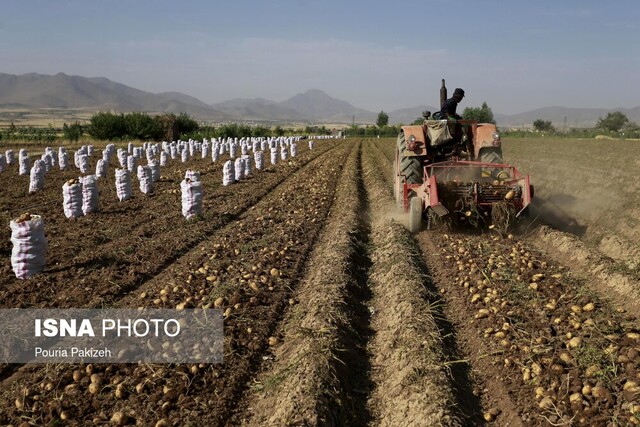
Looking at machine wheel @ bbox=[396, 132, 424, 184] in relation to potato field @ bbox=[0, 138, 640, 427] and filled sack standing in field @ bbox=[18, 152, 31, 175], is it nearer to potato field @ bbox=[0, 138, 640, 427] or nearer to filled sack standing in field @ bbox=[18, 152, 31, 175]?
potato field @ bbox=[0, 138, 640, 427]

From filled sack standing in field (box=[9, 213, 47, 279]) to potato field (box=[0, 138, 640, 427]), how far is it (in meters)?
0.21

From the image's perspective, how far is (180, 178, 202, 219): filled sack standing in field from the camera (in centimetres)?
1127

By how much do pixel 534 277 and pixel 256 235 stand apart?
4.86 metres

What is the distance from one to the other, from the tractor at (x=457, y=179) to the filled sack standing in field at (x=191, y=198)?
420 centimetres

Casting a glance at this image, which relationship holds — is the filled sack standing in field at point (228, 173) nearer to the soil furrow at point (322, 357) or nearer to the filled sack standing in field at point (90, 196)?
the filled sack standing in field at point (90, 196)

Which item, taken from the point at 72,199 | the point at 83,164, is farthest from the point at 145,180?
the point at 83,164

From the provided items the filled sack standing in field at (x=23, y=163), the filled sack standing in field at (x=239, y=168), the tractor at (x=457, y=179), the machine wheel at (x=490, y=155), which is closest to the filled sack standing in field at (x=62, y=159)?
the filled sack standing in field at (x=23, y=163)

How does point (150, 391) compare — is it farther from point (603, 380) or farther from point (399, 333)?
point (603, 380)

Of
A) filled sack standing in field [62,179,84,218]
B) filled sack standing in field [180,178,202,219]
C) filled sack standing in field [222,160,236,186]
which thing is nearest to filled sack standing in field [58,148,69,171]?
filled sack standing in field [222,160,236,186]

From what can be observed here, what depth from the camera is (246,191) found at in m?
15.9

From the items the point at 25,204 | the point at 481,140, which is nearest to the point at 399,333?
the point at 481,140

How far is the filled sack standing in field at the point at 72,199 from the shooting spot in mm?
11516

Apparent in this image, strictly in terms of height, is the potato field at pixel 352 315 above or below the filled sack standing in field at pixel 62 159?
below

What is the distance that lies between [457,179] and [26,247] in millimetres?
6996
